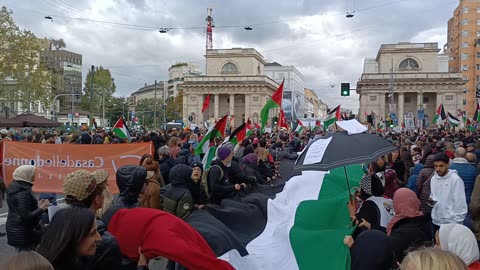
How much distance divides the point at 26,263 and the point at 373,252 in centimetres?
296

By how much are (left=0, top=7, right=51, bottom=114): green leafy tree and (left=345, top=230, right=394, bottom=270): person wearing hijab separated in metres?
35.0

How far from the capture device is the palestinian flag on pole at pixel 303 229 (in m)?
5.83

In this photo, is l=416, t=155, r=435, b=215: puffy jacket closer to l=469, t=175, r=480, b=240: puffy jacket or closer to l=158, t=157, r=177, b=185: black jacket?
l=469, t=175, r=480, b=240: puffy jacket

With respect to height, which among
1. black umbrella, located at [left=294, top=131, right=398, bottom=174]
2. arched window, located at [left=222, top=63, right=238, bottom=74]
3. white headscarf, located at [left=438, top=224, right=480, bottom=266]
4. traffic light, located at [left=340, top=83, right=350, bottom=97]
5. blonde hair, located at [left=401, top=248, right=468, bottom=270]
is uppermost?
arched window, located at [left=222, top=63, right=238, bottom=74]

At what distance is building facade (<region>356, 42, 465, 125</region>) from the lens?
7888 centimetres

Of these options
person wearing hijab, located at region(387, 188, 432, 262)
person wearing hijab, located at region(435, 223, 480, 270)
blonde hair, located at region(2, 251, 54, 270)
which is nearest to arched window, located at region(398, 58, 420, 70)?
person wearing hijab, located at region(387, 188, 432, 262)

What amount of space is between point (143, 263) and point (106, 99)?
269 ft

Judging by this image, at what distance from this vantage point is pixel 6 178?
952cm

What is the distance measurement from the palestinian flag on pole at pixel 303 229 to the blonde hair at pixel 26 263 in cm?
350

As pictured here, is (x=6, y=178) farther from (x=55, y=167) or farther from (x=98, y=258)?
(x=98, y=258)

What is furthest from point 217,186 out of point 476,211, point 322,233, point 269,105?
point 269,105

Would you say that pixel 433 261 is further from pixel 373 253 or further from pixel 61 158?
pixel 61 158

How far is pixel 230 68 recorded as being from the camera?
9294 cm

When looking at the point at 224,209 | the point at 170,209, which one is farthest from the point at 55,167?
the point at 170,209
